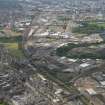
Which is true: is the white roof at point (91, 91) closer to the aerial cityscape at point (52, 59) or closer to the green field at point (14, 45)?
the aerial cityscape at point (52, 59)

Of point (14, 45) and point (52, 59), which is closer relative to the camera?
point (52, 59)

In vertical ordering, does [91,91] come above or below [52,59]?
below

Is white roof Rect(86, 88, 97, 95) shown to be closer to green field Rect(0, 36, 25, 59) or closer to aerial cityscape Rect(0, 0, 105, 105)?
aerial cityscape Rect(0, 0, 105, 105)

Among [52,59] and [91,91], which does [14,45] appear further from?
[91,91]

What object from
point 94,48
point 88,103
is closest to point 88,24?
point 94,48

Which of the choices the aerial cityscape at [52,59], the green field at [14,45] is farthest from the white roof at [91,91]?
the green field at [14,45]

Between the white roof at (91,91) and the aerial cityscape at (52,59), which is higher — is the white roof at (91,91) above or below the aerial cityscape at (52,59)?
below

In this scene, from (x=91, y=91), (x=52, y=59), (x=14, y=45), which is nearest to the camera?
(x=91, y=91)

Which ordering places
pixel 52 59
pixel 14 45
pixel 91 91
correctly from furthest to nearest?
pixel 14 45
pixel 52 59
pixel 91 91

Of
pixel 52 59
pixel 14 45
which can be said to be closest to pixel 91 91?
pixel 52 59

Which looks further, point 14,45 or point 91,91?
point 14,45
